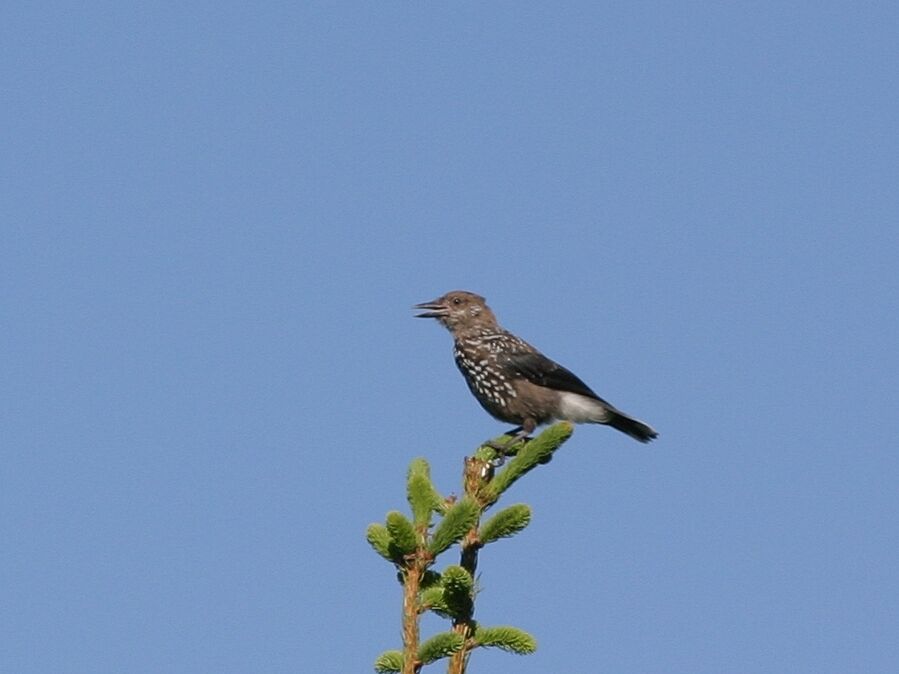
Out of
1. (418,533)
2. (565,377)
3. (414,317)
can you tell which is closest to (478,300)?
(414,317)

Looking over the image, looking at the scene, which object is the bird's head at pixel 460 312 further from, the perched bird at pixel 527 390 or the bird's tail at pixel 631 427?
the bird's tail at pixel 631 427

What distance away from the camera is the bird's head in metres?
12.6

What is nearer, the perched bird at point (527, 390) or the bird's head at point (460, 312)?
the perched bird at point (527, 390)

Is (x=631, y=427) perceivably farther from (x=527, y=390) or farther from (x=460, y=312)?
(x=460, y=312)

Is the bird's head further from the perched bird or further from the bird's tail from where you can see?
the bird's tail

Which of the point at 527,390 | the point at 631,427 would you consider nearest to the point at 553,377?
the point at 527,390

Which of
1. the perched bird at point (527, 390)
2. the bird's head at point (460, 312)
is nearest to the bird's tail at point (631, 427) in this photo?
the perched bird at point (527, 390)

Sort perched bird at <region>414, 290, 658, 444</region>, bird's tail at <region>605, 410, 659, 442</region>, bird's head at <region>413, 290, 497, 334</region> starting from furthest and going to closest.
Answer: bird's head at <region>413, 290, 497, 334</region> → perched bird at <region>414, 290, 658, 444</region> → bird's tail at <region>605, 410, 659, 442</region>

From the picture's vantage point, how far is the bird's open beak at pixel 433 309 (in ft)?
41.8

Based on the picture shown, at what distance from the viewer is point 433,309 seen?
12812mm

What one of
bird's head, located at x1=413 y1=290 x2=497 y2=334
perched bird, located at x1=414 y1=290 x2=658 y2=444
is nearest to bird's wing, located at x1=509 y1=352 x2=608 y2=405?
perched bird, located at x1=414 y1=290 x2=658 y2=444

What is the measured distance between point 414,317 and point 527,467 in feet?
23.9

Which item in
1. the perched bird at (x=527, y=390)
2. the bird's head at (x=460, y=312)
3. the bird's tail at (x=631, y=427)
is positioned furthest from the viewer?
the bird's head at (x=460, y=312)

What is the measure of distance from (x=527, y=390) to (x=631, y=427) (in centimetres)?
93
